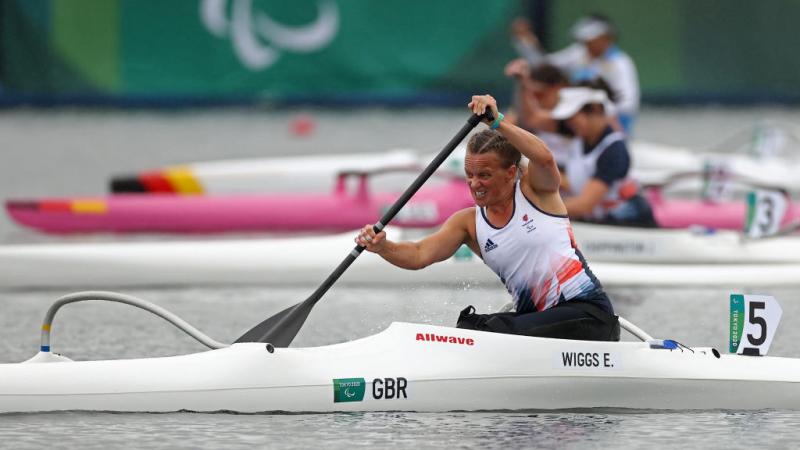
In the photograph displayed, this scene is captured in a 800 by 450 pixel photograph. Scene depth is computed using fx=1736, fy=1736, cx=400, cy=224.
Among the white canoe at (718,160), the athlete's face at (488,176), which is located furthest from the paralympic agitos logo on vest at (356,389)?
the white canoe at (718,160)

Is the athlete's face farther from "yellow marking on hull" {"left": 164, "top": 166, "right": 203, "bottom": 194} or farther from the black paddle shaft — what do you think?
"yellow marking on hull" {"left": 164, "top": 166, "right": 203, "bottom": 194}

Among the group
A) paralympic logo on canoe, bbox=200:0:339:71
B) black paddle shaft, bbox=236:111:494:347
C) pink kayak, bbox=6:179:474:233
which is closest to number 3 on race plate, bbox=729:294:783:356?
black paddle shaft, bbox=236:111:494:347

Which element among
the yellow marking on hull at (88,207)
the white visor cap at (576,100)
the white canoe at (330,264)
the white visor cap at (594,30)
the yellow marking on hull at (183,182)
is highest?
the white visor cap at (594,30)

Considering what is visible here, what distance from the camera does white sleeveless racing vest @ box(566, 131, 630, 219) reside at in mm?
10508

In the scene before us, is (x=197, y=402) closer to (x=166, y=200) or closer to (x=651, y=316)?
(x=651, y=316)

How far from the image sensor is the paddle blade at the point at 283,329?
23.3ft

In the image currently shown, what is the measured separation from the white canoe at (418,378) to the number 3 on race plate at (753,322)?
0.07 m

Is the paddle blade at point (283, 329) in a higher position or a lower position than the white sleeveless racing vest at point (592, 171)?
lower

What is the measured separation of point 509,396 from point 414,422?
1.38ft

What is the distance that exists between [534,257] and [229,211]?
665 centimetres

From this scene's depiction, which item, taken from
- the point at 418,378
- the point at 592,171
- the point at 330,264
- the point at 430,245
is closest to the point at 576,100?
the point at 592,171

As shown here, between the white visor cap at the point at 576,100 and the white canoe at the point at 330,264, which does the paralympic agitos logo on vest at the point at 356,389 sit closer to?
the white canoe at the point at 330,264

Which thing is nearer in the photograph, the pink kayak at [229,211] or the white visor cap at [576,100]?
the white visor cap at [576,100]

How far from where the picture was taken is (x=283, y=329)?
7141 millimetres
